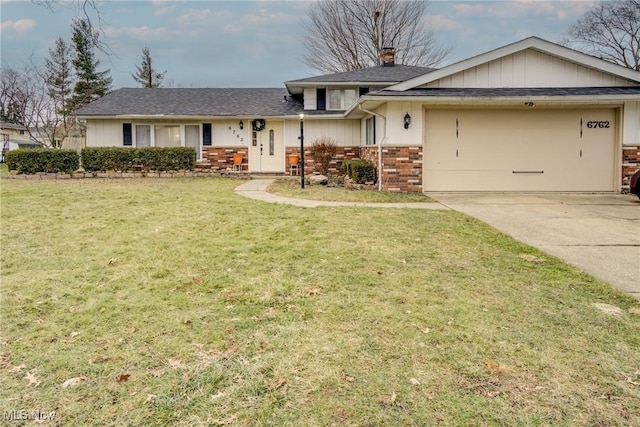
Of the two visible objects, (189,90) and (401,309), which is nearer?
(401,309)

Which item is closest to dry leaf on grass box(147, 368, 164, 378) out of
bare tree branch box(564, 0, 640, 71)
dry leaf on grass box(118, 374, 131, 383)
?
dry leaf on grass box(118, 374, 131, 383)

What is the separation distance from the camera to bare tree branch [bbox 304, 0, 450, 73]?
2714cm

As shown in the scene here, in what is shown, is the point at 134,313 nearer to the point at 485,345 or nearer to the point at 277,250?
the point at 277,250

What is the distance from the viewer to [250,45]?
83.8 ft

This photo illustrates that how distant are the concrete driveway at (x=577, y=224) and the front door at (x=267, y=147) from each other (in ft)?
27.1

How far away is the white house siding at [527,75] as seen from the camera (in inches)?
449

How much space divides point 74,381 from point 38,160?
1431 cm

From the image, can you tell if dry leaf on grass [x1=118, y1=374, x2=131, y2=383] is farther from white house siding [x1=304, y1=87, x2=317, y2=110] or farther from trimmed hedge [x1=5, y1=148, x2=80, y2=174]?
white house siding [x1=304, y1=87, x2=317, y2=110]

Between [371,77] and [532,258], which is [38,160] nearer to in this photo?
[371,77]

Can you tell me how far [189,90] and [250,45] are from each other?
682 centimetres

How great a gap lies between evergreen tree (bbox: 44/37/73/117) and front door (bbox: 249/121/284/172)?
1499 cm

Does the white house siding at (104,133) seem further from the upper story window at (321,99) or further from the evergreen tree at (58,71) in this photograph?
the evergreen tree at (58,71)

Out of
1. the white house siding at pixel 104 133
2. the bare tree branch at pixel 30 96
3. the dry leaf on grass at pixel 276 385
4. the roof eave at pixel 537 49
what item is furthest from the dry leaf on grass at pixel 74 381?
the bare tree branch at pixel 30 96

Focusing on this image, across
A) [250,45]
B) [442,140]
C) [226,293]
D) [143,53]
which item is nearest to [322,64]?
[250,45]
